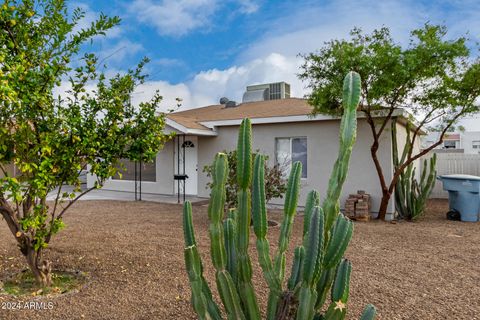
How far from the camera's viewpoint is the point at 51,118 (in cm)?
436

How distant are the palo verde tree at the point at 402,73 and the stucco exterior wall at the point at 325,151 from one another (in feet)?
3.29

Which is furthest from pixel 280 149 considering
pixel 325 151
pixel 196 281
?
pixel 196 281

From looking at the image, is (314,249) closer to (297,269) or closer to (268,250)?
(297,269)

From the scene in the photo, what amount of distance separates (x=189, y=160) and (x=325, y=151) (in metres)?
5.70

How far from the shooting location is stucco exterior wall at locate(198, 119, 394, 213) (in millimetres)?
10195

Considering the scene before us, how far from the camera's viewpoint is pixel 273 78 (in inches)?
723

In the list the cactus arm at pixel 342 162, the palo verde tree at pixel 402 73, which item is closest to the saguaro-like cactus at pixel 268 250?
the cactus arm at pixel 342 162

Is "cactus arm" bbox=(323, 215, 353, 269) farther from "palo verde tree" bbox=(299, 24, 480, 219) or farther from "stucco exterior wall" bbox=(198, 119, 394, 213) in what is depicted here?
"stucco exterior wall" bbox=(198, 119, 394, 213)

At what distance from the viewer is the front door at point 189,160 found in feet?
45.6

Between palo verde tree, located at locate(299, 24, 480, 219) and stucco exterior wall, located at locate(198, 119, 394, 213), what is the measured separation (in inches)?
39.5

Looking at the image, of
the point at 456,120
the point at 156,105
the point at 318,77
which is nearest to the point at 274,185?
the point at 318,77

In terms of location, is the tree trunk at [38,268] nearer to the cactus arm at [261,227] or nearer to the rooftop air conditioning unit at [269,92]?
the cactus arm at [261,227]

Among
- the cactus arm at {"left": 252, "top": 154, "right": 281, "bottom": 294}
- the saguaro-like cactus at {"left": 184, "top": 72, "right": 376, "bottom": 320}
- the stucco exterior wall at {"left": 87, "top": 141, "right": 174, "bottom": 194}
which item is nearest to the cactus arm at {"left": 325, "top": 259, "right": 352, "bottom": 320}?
the saguaro-like cactus at {"left": 184, "top": 72, "right": 376, "bottom": 320}

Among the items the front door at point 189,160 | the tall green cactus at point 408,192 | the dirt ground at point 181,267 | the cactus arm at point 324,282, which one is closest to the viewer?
the cactus arm at point 324,282
